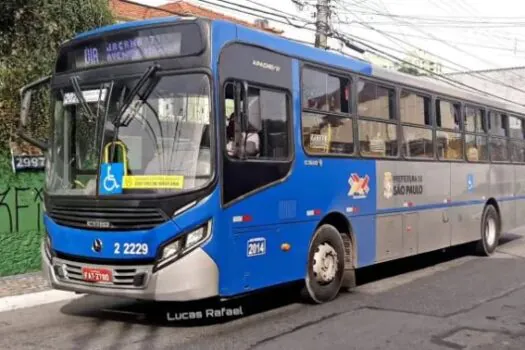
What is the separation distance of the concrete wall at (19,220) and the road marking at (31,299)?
163 cm

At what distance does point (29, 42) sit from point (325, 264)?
21.6 feet

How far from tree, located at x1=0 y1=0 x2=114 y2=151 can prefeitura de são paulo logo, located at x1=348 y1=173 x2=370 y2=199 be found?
5409mm

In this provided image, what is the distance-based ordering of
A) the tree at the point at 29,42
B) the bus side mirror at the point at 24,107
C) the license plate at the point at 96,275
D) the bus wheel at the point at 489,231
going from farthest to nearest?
the bus wheel at the point at 489,231
the tree at the point at 29,42
the bus side mirror at the point at 24,107
the license plate at the point at 96,275

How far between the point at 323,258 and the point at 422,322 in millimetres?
1454

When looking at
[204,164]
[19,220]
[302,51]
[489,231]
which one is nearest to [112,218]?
[204,164]

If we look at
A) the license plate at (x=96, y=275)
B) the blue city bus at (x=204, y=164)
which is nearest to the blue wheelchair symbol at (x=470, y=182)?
the blue city bus at (x=204, y=164)

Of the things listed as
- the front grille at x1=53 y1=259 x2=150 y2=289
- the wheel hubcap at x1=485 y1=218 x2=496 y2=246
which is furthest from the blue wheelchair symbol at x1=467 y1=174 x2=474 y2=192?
the front grille at x1=53 y1=259 x2=150 y2=289

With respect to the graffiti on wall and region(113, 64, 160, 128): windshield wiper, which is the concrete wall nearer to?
the graffiti on wall

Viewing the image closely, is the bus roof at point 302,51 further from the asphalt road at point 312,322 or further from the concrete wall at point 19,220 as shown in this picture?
the concrete wall at point 19,220

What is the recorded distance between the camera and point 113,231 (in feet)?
21.1

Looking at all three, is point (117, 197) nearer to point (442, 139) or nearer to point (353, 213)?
point (353, 213)

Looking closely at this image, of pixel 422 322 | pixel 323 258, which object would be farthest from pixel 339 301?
pixel 422 322

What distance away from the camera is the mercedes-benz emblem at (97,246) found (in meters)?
6.48

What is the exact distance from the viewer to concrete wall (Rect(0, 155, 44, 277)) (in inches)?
404
